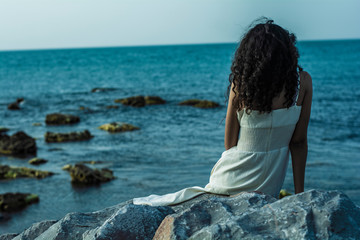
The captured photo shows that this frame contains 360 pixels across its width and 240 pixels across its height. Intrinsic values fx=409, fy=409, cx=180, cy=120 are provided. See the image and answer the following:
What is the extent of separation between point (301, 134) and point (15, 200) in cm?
665

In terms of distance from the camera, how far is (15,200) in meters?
8.05

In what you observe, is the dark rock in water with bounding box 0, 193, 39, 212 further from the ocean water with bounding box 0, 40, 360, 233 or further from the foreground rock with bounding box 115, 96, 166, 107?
the foreground rock with bounding box 115, 96, 166, 107

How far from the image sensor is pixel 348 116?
16.5 meters

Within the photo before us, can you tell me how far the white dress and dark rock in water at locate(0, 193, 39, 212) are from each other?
5.83 m

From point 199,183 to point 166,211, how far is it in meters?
6.18

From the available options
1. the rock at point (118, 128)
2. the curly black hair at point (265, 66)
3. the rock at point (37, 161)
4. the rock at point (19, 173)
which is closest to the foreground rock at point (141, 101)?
the rock at point (118, 128)

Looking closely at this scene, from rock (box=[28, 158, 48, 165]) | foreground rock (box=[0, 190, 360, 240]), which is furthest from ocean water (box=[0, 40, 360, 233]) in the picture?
foreground rock (box=[0, 190, 360, 240])

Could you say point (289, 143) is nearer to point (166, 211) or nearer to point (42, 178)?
point (166, 211)

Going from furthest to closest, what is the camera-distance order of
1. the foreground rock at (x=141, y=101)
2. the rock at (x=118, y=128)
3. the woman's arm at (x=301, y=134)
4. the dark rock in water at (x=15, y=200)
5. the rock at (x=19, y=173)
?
the foreground rock at (x=141, y=101) → the rock at (x=118, y=128) → the rock at (x=19, y=173) → the dark rock in water at (x=15, y=200) → the woman's arm at (x=301, y=134)

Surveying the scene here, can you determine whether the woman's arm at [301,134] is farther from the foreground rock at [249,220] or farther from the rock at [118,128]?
the rock at [118,128]

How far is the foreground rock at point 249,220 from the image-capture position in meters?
1.84

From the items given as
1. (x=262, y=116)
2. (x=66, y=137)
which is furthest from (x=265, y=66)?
(x=66, y=137)

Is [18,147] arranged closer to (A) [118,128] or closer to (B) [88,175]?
(A) [118,128]

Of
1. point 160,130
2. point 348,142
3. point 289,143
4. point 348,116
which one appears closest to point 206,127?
point 160,130
